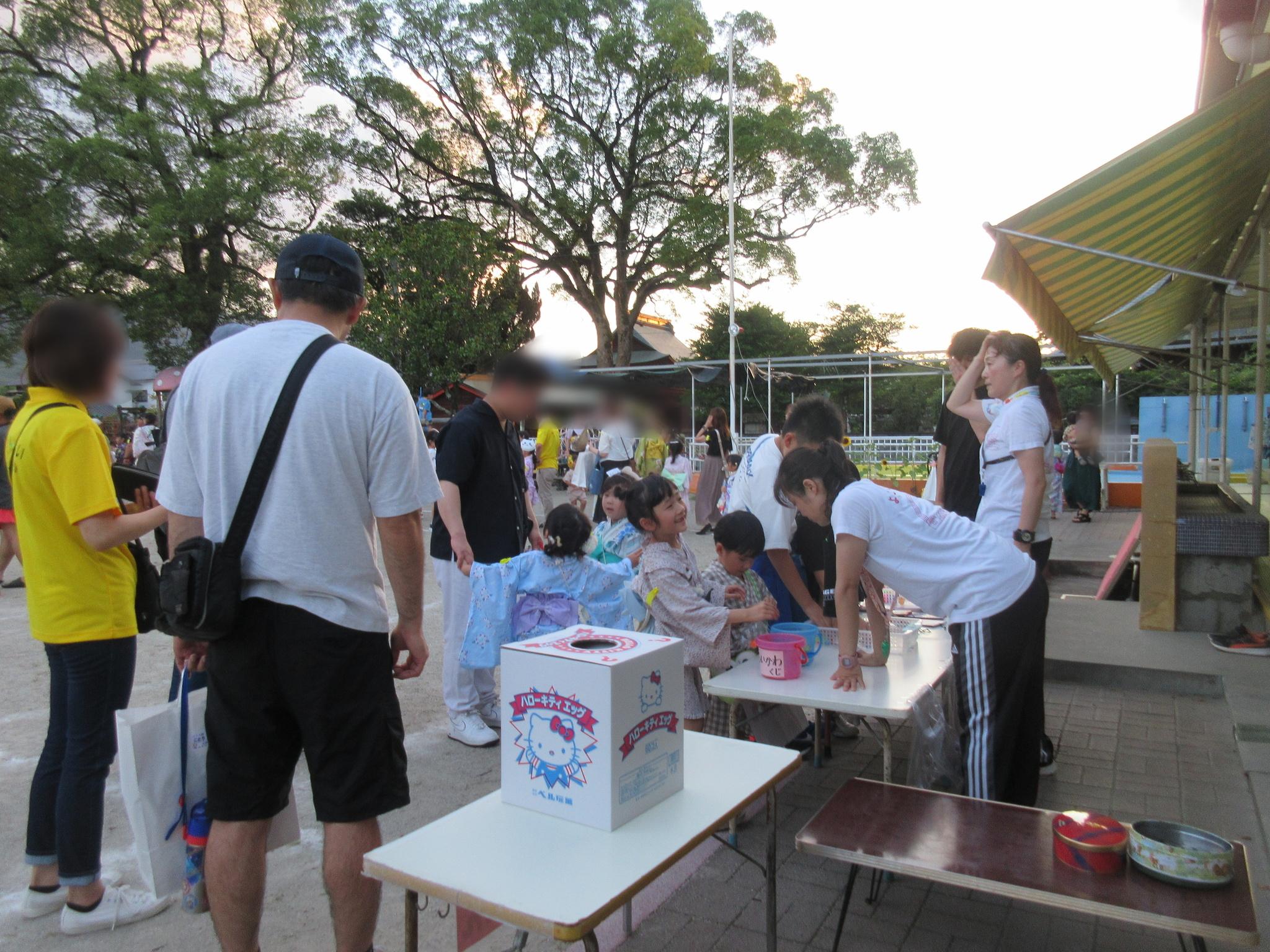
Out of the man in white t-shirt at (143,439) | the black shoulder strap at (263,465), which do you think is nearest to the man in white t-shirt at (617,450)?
the black shoulder strap at (263,465)

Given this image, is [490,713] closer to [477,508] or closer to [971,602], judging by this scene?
[477,508]

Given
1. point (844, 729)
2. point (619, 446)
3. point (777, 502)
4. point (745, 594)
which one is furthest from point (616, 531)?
point (619, 446)

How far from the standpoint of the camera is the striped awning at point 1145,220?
11.5 feet

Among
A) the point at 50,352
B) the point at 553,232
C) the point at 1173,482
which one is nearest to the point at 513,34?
the point at 553,232

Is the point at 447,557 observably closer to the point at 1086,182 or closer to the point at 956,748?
the point at 956,748

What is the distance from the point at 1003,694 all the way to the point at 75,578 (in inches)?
114

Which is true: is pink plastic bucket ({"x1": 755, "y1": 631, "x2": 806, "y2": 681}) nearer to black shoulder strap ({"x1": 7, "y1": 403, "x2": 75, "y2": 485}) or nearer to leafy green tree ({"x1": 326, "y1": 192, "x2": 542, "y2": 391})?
black shoulder strap ({"x1": 7, "y1": 403, "x2": 75, "y2": 485})

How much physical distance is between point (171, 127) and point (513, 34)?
921 cm

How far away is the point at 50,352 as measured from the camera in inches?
95.2

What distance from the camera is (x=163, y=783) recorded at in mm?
2236

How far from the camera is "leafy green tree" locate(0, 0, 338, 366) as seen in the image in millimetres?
19625

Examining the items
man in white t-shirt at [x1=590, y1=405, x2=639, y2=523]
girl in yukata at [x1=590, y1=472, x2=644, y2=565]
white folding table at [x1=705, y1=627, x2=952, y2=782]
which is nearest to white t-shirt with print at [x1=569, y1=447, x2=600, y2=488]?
man in white t-shirt at [x1=590, y1=405, x2=639, y2=523]

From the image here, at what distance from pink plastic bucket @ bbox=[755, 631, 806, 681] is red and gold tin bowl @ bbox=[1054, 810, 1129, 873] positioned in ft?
3.27

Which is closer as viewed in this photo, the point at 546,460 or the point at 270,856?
the point at 270,856
